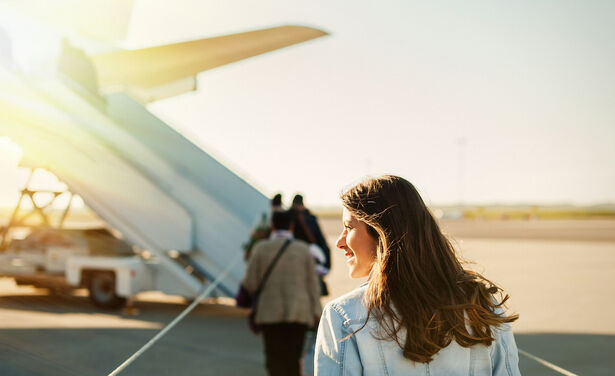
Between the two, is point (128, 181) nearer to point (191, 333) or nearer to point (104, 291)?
point (104, 291)

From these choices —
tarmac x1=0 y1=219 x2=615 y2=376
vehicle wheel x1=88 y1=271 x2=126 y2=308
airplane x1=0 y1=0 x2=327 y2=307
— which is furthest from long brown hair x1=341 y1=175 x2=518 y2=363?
vehicle wheel x1=88 y1=271 x2=126 y2=308

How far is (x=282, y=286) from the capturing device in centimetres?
455

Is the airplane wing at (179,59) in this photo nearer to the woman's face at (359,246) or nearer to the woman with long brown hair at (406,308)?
the woman's face at (359,246)

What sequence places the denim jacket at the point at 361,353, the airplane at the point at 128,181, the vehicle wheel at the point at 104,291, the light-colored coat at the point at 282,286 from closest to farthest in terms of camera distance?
the denim jacket at the point at 361,353 → the light-colored coat at the point at 282,286 → the airplane at the point at 128,181 → the vehicle wheel at the point at 104,291

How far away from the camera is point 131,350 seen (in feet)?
21.9

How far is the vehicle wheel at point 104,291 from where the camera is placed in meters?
9.55

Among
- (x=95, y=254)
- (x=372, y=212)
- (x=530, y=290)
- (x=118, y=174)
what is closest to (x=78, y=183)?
(x=118, y=174)

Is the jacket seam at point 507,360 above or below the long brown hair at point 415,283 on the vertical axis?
below

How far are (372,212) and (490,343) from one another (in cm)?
54

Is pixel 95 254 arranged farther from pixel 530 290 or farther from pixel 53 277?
pixel 530 290

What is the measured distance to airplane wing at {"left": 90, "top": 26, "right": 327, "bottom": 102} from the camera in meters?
10.9

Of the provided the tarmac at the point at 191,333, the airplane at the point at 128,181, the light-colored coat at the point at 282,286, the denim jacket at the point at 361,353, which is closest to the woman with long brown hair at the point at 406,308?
the denim jacket at the point at 361,353

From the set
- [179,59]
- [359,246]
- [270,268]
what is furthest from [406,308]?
[179,59]

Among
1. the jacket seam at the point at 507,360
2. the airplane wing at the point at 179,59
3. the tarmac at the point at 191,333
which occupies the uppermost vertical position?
the airplane wing at the point at 179,59
